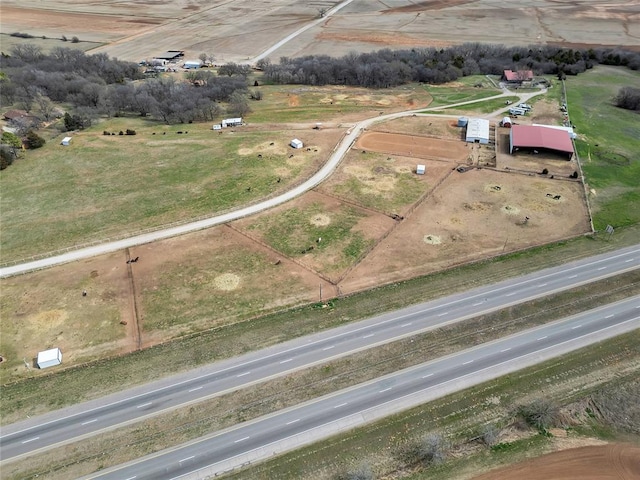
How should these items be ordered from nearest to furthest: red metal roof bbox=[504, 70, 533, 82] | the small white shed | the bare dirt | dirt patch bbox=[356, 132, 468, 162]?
the bare dirt, the small white shed, dirt patch bbox=[356, 132, 468, 162], red metal roof bbox=[504, 70, 533, 82]

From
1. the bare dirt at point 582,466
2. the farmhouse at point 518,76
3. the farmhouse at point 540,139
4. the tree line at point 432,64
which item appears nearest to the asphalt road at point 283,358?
the bare dirt at point 582,466

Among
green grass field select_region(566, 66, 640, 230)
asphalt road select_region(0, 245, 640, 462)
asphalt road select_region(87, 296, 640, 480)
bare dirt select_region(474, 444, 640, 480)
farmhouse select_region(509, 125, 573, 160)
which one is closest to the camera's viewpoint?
bare dirt select_region(474, 444, 640, 480)

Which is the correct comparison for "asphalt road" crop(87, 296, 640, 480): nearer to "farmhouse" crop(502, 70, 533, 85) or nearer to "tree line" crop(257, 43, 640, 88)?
"farmhouse" crop(502, 70, 533, 85)

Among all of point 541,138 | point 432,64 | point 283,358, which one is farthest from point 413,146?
point 283,358

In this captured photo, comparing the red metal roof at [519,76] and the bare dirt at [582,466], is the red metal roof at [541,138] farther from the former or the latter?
the bare dirt at [582,466]

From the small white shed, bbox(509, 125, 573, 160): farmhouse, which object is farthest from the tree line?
the small white shed

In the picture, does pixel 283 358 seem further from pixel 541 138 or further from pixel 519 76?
pixel 519 76

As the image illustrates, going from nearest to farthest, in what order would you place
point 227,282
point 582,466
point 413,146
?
point 582,466 < point 227,282 < point 413,146
